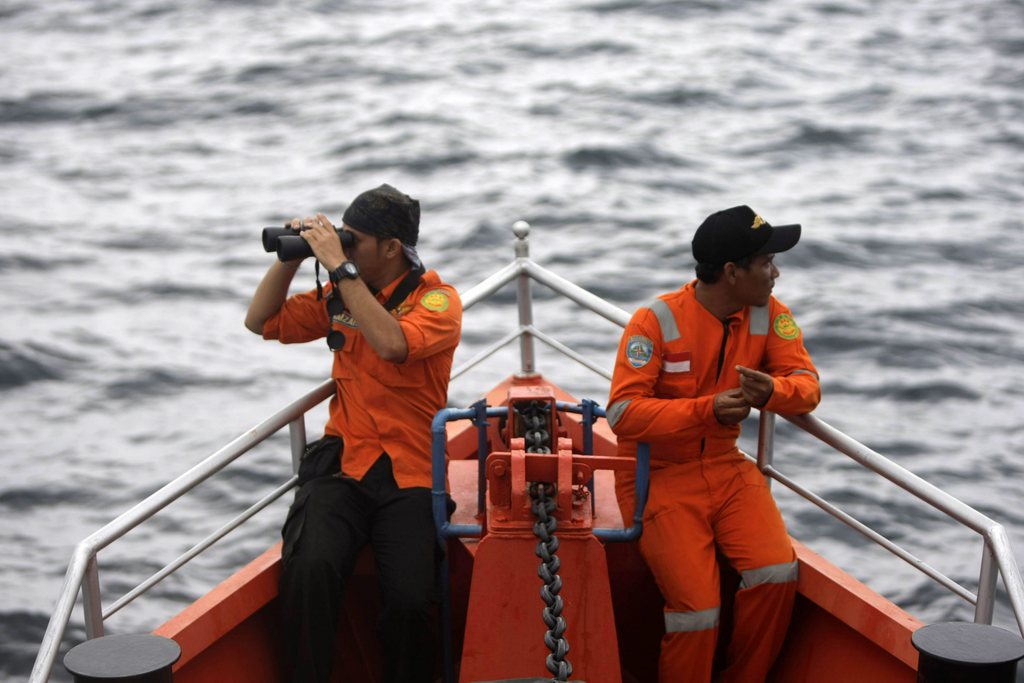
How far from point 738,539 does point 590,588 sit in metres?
0.57

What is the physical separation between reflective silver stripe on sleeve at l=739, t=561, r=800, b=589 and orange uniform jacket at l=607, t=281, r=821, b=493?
39 centimetres

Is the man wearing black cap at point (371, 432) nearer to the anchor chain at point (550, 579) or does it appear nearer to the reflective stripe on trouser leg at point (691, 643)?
the anchor chain at point (550, 579)

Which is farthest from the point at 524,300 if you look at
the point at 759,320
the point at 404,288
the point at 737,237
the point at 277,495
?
the point at 737,237

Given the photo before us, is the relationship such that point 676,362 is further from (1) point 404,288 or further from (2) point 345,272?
(2) point 345,272

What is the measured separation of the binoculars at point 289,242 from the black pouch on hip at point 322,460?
0.64 metres

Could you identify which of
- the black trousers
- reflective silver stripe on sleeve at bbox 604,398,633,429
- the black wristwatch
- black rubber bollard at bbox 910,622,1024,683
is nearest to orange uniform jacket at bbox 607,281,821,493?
reflective silver stripe on sleeve at bbox 604,398,633,429

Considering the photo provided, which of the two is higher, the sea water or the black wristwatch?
the black wristwatch

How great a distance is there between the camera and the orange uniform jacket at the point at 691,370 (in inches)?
154

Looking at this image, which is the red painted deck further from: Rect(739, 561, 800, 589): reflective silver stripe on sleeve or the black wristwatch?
the black wristwatch

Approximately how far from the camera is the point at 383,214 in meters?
4.24

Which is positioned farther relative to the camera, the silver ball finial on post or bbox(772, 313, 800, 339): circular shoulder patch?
the silver ball finial on post

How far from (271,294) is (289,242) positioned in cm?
34

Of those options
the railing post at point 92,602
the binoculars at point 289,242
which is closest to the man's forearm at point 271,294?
the binoculars at point 289,242

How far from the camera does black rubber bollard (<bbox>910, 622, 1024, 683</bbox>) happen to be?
2965 mm
